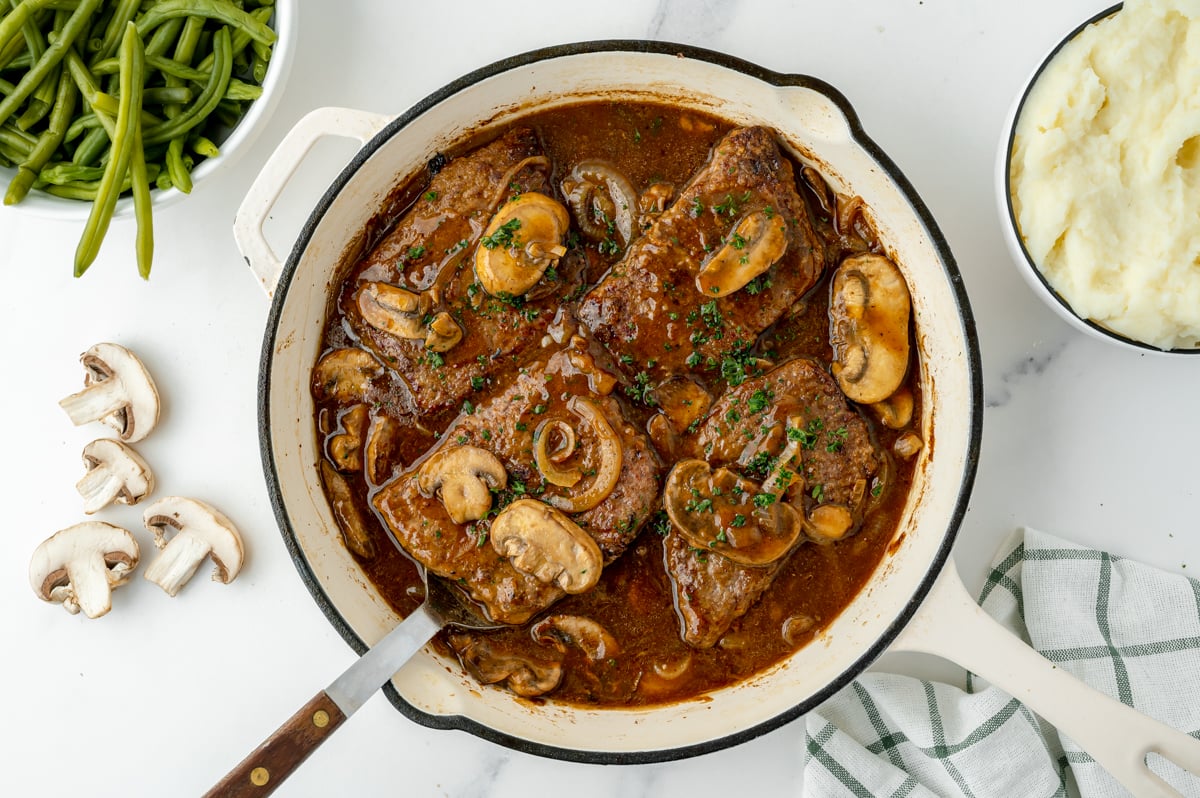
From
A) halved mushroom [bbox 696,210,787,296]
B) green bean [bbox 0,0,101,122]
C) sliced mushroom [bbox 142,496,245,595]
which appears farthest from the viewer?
sliced mushroom [bbox 142,496,245,595]

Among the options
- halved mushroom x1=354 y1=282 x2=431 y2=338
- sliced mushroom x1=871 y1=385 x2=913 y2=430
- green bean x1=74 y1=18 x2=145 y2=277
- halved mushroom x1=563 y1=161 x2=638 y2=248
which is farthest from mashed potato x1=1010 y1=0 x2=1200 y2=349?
green bean x1=74 y1=18 x2=145 y2=277

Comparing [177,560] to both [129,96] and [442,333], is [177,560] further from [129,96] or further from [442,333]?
[129,96]

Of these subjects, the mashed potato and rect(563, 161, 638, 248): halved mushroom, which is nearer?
the mashed potato

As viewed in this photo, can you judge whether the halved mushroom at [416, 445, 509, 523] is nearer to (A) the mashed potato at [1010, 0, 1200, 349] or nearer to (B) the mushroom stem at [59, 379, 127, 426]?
(B) the mushroom stem at [59, 379, 127, 426]

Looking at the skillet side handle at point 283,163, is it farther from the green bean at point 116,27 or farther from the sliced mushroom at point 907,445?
the sliced mushroom at point 907,445

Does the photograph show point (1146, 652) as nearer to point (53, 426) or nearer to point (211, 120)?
point (211, 120)

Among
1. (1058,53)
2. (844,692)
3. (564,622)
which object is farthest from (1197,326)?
(564,622)
